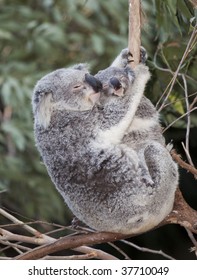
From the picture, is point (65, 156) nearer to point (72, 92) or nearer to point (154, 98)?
point (72, 92)

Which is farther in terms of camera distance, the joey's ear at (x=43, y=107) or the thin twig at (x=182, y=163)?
the joey's ear at (x=43, y=107)

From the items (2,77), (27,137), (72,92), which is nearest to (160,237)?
(27,137)

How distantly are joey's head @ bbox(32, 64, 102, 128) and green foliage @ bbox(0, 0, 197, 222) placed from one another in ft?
6.22

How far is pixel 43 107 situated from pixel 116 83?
343 millimetres

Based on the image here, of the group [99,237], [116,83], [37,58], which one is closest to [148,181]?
[99,237]

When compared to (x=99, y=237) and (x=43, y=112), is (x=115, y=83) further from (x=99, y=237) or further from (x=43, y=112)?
(x=99, y=237)

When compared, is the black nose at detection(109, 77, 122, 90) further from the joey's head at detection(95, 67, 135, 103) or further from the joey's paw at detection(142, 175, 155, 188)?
the joey's paw at detection(142, 175, 155, 188)

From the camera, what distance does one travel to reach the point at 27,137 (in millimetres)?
6242

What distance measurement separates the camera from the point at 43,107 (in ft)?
11.0

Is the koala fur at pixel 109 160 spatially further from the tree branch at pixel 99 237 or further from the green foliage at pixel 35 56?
the green foliage at pixel 35 56

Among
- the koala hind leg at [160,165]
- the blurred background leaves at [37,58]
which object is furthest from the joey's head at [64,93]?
the blurred background leaves at [37,58]

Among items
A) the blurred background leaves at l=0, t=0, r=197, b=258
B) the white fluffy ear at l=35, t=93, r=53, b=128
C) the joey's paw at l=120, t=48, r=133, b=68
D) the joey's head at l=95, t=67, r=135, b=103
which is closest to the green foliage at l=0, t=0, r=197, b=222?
the blurred background leaves at l=0, t=0, r=197, b=258

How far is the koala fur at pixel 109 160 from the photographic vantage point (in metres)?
3.24
